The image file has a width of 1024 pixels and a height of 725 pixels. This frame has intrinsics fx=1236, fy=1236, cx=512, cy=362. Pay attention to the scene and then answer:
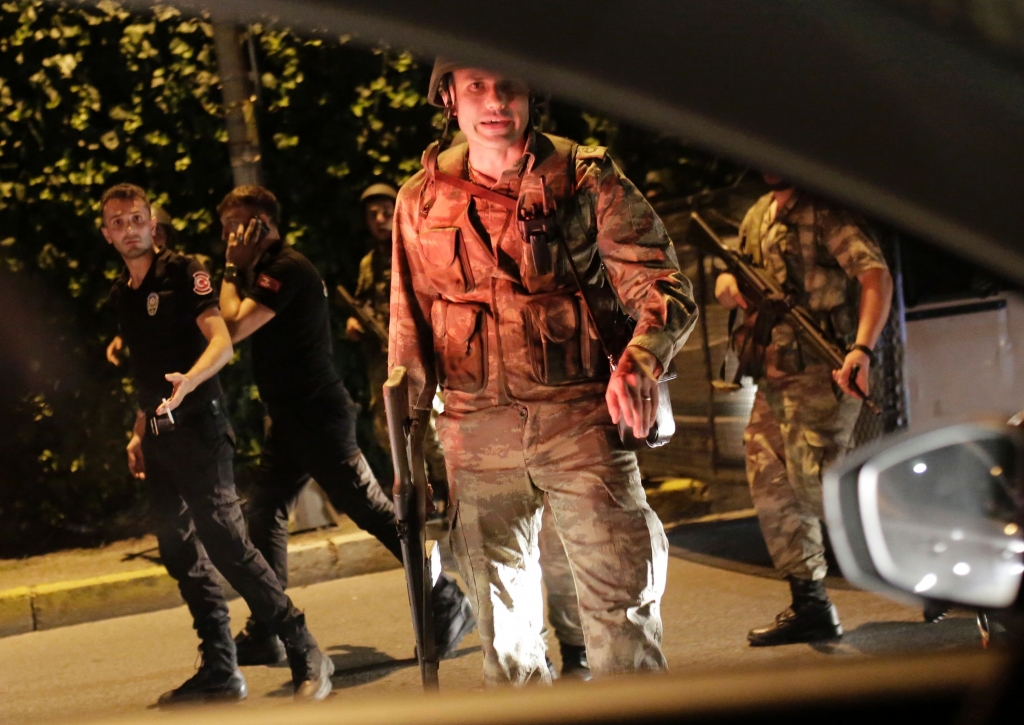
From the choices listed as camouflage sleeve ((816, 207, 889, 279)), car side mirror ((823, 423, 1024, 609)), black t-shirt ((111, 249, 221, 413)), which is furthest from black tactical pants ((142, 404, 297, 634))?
car side mirror ((823, 423, 1024, 609))

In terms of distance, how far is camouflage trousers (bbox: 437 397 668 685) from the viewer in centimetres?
283

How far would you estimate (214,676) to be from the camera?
4.30 meters

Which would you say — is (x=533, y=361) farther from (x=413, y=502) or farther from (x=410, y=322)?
(x=413, y=502)

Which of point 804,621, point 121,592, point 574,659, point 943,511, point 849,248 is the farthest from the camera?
point 121,592

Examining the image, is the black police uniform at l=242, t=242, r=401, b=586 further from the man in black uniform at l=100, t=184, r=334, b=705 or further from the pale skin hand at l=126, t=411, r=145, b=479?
the pale skin hand at l=126, t=411, r=145, b=479

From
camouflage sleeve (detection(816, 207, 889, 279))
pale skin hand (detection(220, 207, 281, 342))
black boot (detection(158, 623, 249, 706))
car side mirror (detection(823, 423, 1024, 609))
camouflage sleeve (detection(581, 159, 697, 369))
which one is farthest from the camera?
pale skin hand (detection(220, 207, 281, 342))

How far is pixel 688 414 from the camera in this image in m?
6.97

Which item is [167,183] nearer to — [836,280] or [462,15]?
[836,280]

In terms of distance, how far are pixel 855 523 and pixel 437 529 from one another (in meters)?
5.83

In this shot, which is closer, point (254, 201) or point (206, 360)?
point (206, 360)

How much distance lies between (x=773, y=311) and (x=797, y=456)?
0.54m

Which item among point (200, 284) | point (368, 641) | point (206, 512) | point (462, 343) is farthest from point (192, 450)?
point (462, 343)

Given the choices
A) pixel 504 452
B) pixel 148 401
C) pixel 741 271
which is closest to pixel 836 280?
pixel 741 271

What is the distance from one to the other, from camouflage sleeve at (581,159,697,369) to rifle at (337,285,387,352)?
10.9 feet
